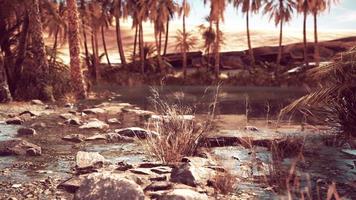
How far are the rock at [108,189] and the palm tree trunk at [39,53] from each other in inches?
549

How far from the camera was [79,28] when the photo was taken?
2108 centimetres

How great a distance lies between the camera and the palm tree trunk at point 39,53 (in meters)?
17.9

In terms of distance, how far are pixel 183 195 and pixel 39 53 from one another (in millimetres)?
14629

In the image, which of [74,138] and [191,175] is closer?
[191,175]

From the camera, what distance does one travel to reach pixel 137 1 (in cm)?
4800

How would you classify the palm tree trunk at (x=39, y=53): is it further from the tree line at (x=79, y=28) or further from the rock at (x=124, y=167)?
the rock at (x=124, y=167)

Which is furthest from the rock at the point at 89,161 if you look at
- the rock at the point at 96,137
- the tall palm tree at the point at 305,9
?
the tall palm tree at the point at 305,9

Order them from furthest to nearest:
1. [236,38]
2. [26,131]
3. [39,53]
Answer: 1. [236,38]
2. [39,53]
3. [26,131]

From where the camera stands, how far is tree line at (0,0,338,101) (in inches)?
721

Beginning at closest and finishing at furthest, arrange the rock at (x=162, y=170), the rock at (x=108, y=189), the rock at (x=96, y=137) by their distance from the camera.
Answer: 1. the rock at (x=108, y=189)
2. the rock at (x=162, y=170)
3. the rock at (x=96, y=137)

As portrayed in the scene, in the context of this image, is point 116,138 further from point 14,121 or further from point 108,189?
point 108,189

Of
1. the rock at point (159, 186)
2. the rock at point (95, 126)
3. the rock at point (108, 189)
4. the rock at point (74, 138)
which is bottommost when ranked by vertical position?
the rock at point (95, 126)

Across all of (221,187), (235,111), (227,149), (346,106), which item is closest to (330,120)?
(346,106)

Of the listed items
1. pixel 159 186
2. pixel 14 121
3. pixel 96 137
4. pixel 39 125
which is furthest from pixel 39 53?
pixel 159 186
